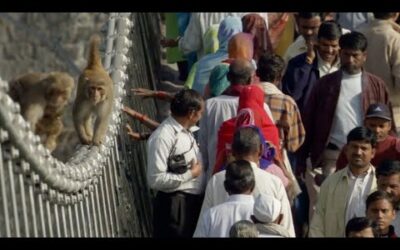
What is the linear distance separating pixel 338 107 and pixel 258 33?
8.17 ft

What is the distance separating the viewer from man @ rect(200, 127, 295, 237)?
1477 cm

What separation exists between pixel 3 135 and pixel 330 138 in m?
5.10

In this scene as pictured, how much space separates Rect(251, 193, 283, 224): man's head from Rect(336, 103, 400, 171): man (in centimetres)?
237

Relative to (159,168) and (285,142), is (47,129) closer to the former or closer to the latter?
(159,168)

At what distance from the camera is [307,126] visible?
17438mm

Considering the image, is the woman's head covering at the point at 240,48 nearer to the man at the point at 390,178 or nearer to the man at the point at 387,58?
the man at the point at 387,58

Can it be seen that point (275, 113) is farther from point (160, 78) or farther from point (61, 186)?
Answer: point (160, 78)

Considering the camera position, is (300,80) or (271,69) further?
(300,80)

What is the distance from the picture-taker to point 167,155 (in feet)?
51.5

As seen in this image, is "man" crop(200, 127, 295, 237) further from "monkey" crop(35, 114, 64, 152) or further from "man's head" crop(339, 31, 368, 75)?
"man's head" crop(339, 31, 368, 75)

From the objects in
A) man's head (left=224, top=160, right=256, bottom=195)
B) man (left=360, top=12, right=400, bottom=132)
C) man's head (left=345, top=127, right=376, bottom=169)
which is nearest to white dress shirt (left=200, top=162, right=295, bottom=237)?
man's head (left=224, top=160, right=256, bottom=195)

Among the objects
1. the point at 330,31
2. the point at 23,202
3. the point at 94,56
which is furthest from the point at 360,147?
the point at 23,202

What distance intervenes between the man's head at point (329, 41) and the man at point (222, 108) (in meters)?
1.70

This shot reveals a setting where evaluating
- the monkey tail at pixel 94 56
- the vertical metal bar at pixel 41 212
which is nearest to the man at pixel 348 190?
the monkey tail at pixel 94 56
